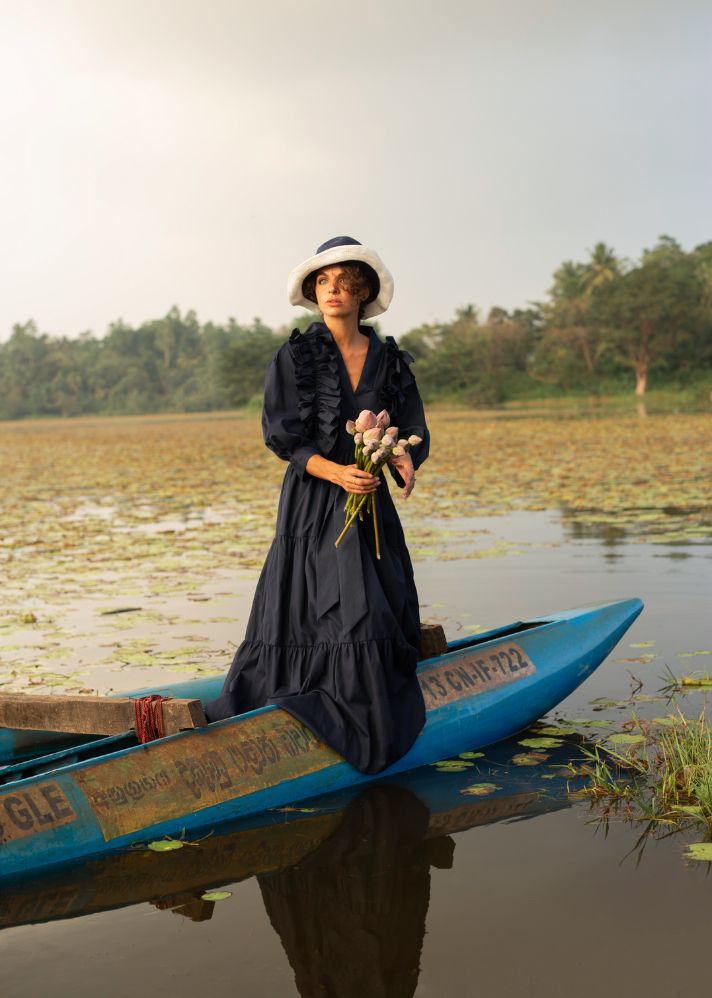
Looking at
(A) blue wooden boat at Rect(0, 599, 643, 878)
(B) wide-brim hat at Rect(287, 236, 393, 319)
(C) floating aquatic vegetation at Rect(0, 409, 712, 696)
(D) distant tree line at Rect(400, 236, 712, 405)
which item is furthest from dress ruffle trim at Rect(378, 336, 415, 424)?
(D) distant tree line at Rect(400, 236, 712, 405)

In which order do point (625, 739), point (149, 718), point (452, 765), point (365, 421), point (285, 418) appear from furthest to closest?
point (625, 739) < point (452, 765) < point (285, 418) < point (365, 421) < point (149, 718)

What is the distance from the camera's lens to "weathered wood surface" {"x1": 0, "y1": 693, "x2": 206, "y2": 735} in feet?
11.3

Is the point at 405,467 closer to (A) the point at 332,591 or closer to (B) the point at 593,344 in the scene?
(A) the point at 332,591

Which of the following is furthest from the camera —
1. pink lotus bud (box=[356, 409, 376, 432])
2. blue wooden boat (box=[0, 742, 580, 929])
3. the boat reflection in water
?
pink lotus bud (box=[356, 409, 376, 432])

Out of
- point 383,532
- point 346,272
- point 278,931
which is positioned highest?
point 346,272

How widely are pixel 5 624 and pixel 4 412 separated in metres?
78.9

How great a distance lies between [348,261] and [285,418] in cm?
54

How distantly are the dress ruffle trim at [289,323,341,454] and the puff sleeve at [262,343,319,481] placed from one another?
24 mm

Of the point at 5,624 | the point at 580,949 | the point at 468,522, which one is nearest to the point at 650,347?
the point at 468,522

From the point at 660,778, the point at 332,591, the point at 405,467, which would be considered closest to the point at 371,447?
the point at 405,467

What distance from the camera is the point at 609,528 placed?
934 cm

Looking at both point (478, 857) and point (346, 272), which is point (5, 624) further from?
point (478, 857)

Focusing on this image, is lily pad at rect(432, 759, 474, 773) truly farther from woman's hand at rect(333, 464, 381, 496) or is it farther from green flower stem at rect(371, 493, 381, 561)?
woman's hand at rect(333, 464, 381, 496)

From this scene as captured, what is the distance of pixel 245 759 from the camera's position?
3.39 m
